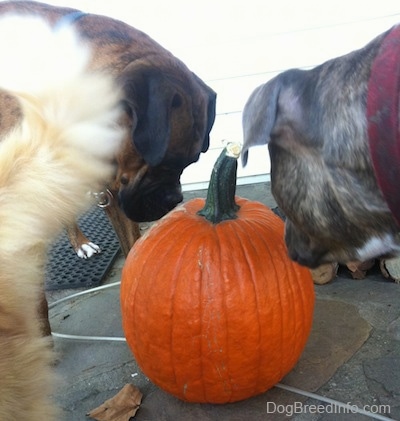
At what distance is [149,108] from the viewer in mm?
2672

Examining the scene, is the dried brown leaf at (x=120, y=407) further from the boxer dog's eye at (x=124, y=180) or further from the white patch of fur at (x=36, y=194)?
the boxer dog's eye at (x=124, y=180)

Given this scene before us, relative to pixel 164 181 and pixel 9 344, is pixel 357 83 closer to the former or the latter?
pixel 9 344

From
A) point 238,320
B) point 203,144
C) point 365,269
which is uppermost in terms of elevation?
point 203,144

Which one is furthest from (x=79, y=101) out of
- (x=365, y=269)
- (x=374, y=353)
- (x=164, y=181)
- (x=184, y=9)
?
(x=184, y=9)

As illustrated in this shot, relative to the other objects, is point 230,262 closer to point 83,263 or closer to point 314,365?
point 314,365

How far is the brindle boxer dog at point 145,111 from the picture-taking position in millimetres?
2643

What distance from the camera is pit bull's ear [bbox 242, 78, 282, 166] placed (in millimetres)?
1751

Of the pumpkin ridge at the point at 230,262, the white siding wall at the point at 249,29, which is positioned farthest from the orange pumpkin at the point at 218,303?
the white siding wall at the point at 249,29

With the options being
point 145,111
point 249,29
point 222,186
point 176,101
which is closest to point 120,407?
point 222,186

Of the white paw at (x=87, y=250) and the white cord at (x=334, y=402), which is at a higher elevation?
the white cord at (x=334, y=402)

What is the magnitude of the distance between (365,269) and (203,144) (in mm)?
1296

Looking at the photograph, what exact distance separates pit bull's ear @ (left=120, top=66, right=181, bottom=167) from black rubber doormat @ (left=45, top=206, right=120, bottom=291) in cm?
100

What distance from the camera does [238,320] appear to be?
6.85ft

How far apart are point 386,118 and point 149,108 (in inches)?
60.0
